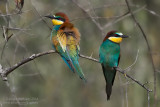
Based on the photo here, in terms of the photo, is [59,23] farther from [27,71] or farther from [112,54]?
[27,71]

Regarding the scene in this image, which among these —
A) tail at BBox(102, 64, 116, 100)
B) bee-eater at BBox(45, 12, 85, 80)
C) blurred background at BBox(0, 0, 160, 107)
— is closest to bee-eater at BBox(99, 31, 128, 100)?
tail at BBox(102, 64, 116, 100)

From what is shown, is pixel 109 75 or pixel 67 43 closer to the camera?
pixel 67 43

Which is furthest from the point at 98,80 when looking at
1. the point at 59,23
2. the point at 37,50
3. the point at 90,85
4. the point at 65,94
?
the point at 59,23

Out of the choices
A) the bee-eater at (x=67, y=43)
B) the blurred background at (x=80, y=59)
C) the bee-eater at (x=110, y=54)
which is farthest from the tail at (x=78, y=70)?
the blurred background at (x=80, y=59)

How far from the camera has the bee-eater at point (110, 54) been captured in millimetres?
3211

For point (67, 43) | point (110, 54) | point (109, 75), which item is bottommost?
point (109, 75)

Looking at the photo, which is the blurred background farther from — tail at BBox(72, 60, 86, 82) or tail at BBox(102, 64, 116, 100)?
tail at BBox(72, 60, 86, 82)

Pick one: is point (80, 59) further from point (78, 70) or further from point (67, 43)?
point (78, 70)

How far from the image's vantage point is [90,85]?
16.8 ft

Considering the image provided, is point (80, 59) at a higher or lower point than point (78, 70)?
lower

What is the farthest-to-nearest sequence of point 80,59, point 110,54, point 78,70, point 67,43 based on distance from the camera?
point 80,59, point 110,54, point 67,43, point 78,70

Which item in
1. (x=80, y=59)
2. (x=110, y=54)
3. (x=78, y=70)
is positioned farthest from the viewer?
(x=80, y=59)

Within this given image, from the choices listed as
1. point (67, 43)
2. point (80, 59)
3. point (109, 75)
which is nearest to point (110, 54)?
point (109, 75)

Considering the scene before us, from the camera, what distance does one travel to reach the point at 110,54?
10.7 ft
